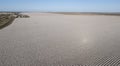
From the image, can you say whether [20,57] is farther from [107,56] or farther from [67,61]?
[107,56]

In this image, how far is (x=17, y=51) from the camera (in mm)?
7746

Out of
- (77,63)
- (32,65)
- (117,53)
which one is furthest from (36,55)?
(117,53)

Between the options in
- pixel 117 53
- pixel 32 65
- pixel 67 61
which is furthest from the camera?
pixel 117 53

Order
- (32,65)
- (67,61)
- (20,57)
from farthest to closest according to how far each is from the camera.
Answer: (20,57), (67,61), (32,65)

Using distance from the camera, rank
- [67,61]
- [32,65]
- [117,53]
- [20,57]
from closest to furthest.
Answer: [32,65] → [67,61] → [20,57] → [117,53]

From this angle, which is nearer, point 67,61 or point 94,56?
point 67,61

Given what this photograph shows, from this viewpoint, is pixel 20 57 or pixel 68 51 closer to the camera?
pixel 20 57

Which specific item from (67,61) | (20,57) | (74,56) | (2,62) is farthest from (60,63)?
(2,62)

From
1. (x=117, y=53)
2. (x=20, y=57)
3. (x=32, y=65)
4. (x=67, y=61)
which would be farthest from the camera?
(x=117, y=53)

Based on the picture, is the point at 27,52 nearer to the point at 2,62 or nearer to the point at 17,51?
the point at 17,51

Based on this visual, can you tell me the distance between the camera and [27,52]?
25.0 ft

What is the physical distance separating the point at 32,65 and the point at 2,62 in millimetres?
1418

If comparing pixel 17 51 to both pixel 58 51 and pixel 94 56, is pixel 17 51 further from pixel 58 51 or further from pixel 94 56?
pixel 94 56

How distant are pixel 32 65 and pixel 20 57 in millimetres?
1224
